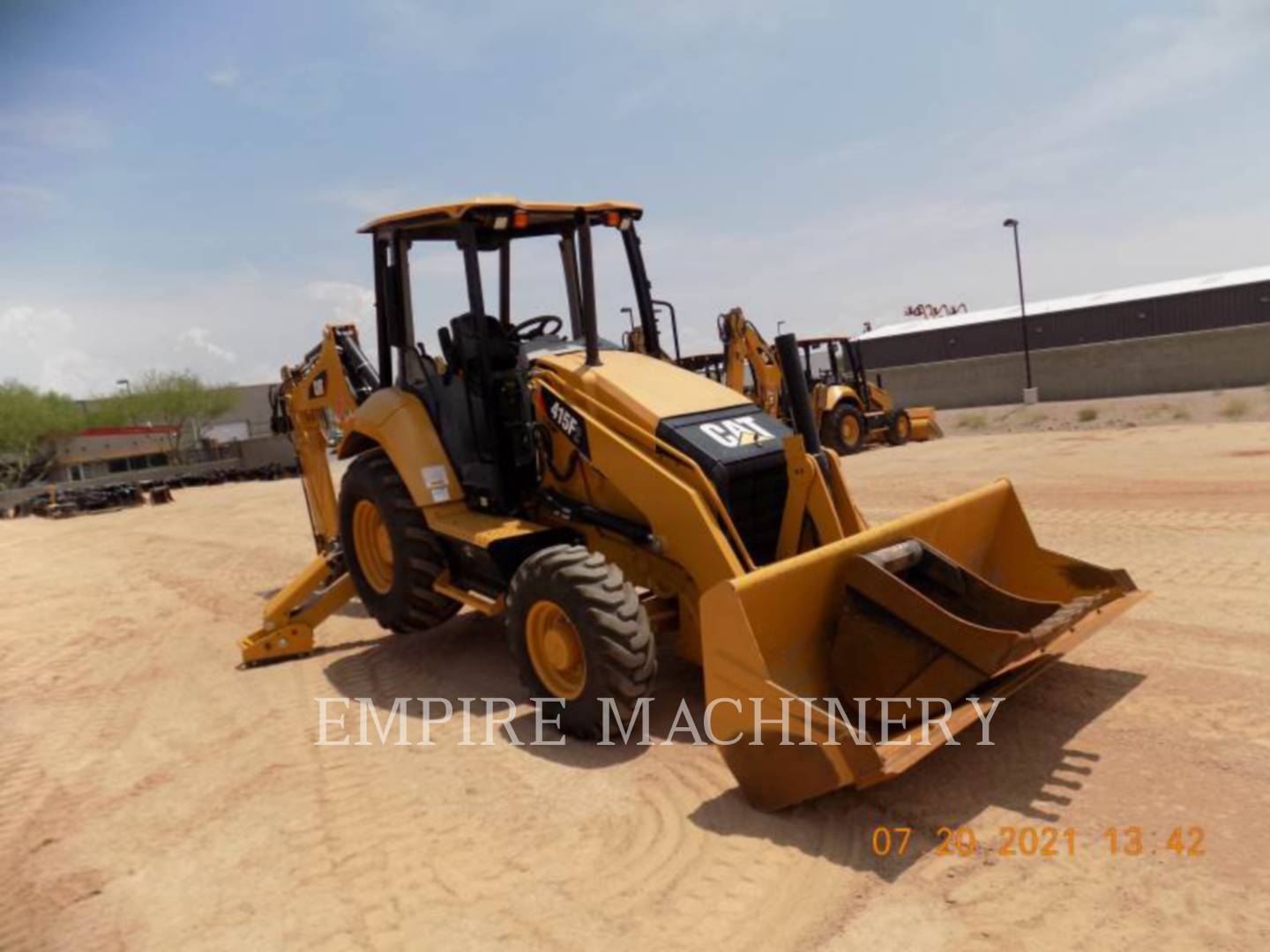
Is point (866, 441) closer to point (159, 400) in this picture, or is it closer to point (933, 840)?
point (933, 840)

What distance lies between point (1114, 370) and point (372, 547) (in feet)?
84.9

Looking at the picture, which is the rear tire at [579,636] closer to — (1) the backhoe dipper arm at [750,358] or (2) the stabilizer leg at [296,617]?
(2) the stabilizer leg at [296,617]

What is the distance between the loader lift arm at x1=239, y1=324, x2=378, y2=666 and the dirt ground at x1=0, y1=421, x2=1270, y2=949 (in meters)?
0.26

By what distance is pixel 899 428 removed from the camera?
793 inches

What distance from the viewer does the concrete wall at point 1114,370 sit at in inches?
960

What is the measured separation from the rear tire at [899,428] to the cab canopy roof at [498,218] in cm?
1528

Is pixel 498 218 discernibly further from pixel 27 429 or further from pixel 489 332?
pixel 27 429

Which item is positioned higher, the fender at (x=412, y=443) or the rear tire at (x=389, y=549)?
the fender at (x=412, y=443)

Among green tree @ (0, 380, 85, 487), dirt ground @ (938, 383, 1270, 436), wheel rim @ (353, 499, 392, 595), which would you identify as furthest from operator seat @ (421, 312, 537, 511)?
green tree @ (0, 380, 85, 487)

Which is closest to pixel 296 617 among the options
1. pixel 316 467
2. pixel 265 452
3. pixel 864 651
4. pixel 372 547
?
pixel 372 547

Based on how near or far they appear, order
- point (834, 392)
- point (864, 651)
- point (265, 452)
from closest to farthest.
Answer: point (864, 651) → point (834, 392) → point (265, 452)

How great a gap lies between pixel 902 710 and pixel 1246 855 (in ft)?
4.01

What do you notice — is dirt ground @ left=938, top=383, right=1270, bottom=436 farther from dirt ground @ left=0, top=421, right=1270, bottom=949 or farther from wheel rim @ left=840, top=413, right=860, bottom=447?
dirt ground @ left=0, top=421, right=1270, bottom=949

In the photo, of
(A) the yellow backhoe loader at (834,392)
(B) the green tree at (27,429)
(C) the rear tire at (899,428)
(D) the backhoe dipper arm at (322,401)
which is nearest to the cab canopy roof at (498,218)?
(D) the backhoe dipper arm at (322,401)
